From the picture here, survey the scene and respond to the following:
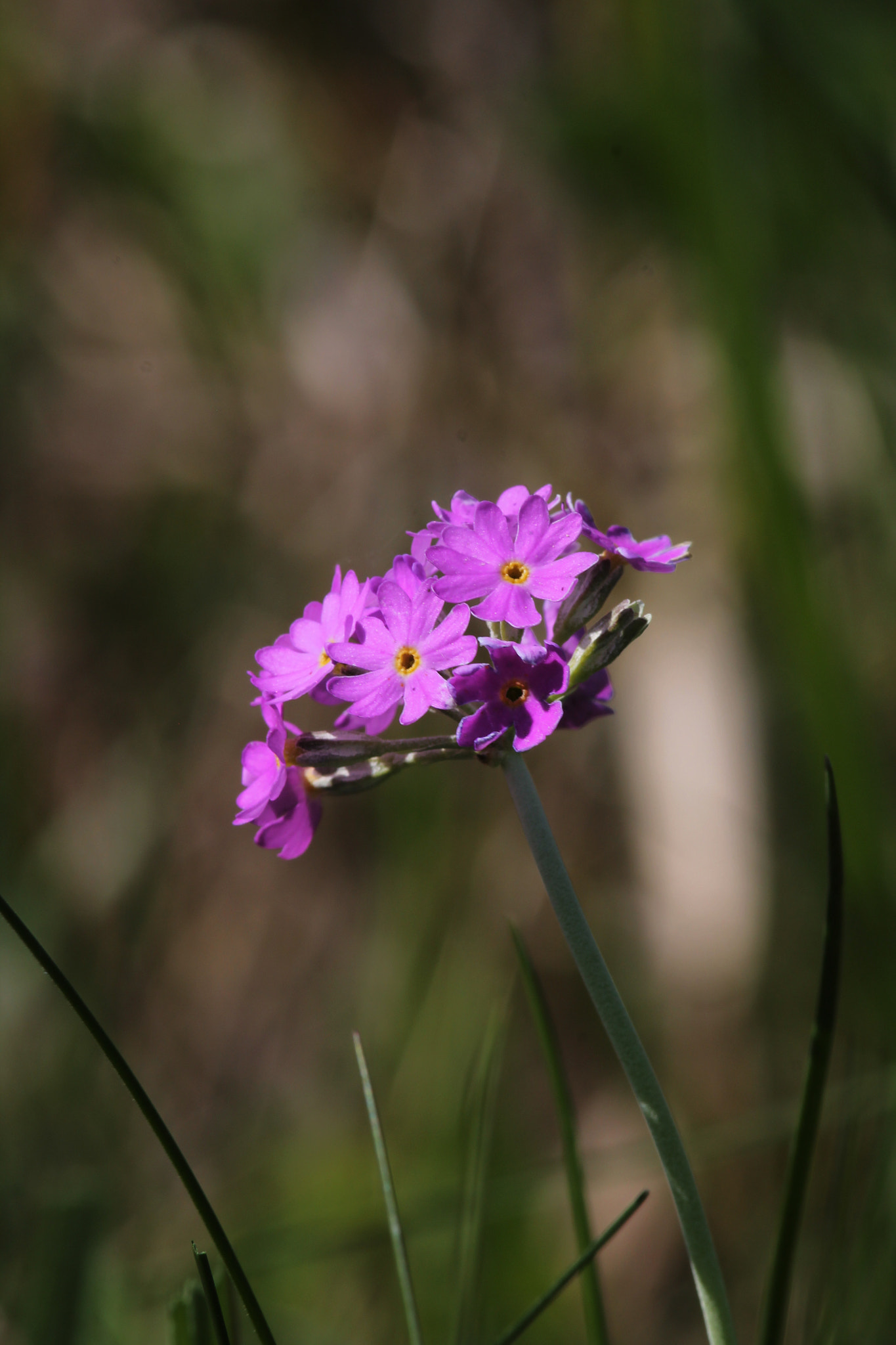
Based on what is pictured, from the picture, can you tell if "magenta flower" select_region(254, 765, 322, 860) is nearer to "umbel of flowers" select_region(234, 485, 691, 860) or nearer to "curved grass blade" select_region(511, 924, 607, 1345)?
"umbel of flowers" select_region(234, 485, 691, 860)

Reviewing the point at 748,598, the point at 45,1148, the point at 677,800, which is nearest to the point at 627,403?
the point at 748,598

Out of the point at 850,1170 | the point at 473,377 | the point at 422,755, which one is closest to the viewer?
the point at 422,755

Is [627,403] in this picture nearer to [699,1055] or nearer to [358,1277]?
[699,1055]

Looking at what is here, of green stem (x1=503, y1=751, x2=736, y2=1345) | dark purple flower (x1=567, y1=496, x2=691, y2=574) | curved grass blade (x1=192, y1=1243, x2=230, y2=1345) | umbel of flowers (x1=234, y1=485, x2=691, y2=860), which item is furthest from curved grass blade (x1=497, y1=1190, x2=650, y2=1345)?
dark purple flower (x1=567, y1=496, x2=691, y2=574)

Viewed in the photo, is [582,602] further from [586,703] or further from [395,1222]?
[395,1222]

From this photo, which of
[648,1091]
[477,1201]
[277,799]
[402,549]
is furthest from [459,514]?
[402,549]

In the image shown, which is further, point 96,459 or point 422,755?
point 96,459
